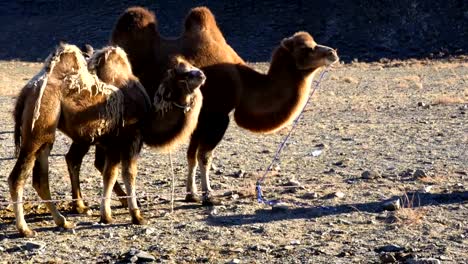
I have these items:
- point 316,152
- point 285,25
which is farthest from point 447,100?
point 285,25

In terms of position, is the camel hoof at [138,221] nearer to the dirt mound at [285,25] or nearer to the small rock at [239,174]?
the small rock at [239,174]

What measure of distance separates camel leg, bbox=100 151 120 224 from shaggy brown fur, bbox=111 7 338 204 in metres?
1.18

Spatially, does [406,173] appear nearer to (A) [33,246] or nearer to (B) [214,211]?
(B) [214,211]

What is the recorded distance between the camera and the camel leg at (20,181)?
22.3 feet

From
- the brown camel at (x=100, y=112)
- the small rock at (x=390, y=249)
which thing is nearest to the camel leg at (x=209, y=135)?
the brown camel at (x=100, y=112)

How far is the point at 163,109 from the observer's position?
7457 millimetres

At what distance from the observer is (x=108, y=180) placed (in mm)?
7293

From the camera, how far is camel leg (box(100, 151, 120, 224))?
7.28 metres

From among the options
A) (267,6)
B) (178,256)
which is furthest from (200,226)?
(267,6)

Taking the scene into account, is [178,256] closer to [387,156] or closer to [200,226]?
[200,226]

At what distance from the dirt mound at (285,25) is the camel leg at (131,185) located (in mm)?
27485

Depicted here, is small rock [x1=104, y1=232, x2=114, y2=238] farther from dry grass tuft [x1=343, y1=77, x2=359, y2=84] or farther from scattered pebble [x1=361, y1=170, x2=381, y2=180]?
dry grass tuft [x1=343, y1=77, x2=359, y2=84]

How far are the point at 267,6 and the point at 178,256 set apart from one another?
36.3 metres

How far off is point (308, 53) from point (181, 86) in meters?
1.87
